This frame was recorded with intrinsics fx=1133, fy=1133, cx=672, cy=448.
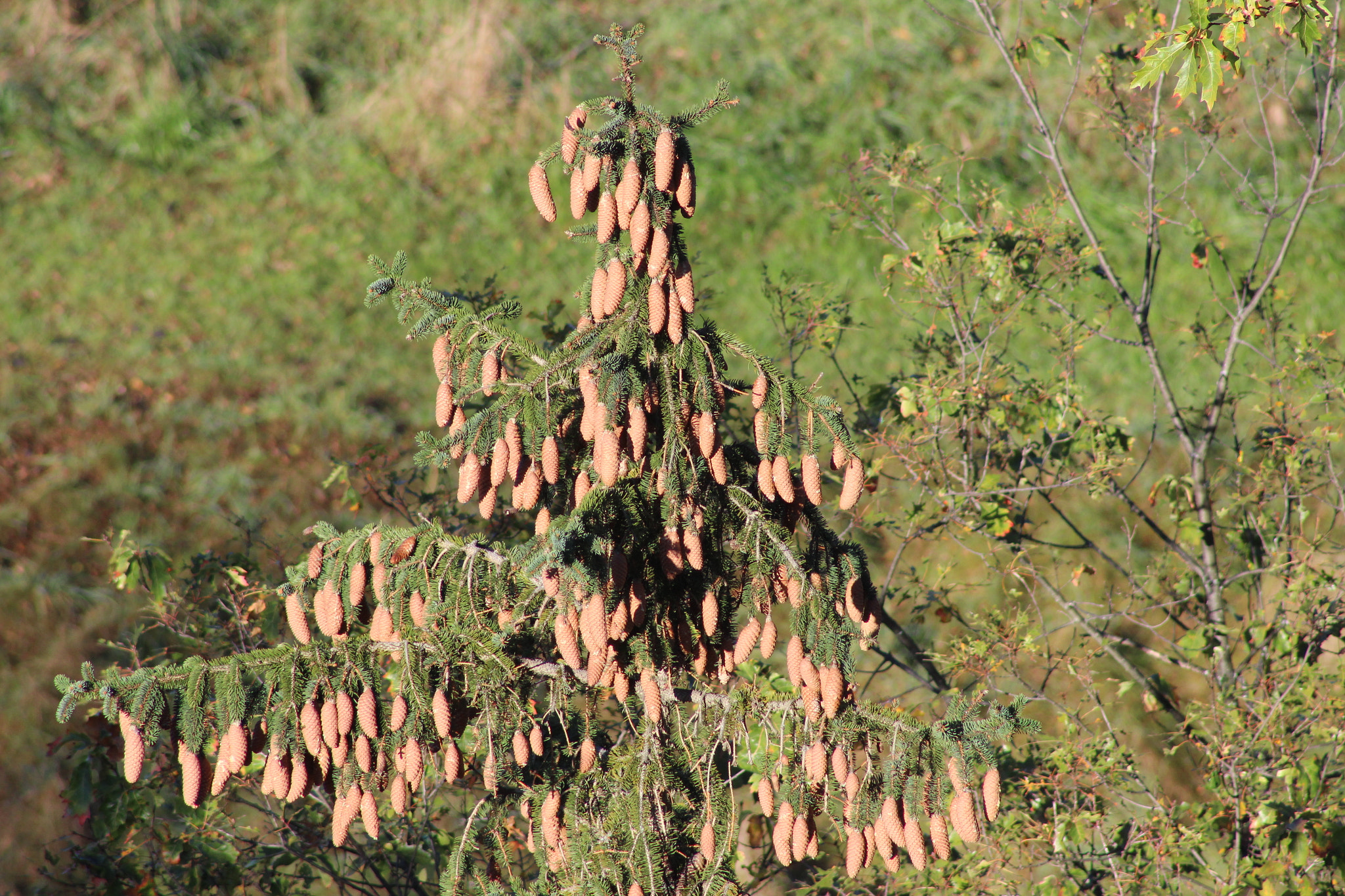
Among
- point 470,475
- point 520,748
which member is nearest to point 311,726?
point 520,748

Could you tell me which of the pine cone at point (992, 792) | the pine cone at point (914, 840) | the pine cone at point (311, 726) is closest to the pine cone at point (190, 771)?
the pine cone at point (311, 726)

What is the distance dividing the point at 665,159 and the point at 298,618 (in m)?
1.28

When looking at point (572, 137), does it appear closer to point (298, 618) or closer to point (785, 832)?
point (298, 618)

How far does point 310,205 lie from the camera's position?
10.9m

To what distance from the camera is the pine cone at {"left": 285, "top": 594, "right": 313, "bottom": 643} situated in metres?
2.51

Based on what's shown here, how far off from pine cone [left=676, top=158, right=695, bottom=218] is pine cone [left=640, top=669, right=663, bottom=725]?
40.7 inches

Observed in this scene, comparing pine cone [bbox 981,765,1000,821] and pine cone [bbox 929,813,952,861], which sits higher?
pine cone [bbox 981,765,1000,821]

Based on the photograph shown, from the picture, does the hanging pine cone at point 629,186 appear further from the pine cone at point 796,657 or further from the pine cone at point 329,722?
the pine cone at point 329,722

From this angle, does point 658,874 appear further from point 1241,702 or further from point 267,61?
point 267,61

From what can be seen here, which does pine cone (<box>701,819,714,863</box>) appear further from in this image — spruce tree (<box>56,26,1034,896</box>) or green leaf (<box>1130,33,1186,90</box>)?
green leaf (<box>1130,33,1186,90</box>)

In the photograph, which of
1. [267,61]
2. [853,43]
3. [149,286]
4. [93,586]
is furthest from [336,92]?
[93,586]

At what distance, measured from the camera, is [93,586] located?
23.3ft

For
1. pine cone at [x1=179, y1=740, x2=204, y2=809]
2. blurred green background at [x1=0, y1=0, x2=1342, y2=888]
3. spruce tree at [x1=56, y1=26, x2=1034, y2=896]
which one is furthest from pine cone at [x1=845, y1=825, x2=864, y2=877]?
blurred green background at [x1=0, y1=0, x2=1342, y2=888]

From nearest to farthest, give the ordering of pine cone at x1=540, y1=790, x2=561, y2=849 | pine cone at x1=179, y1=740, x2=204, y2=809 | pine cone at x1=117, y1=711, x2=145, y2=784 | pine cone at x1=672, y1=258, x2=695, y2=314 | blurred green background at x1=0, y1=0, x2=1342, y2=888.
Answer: pine cone at x1=117, y1=711, x2=145, y2=784
pine cone at x1=179, y1=740, x2=204, y2=809
pine cone at x1=672, y1=258, x2=695, y2=314
pine cone at x1=540, y1=790, x2=561, y2=849
blurred green background at x1=0, y1=0, x2=1342, y2=888
